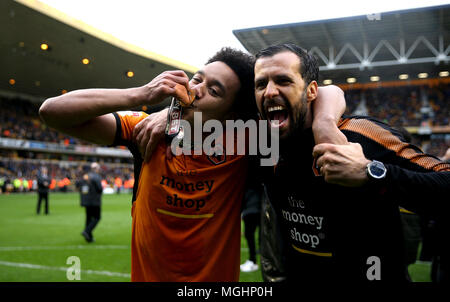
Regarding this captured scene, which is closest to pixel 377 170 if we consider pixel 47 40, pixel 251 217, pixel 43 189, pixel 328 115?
pixel 328 115

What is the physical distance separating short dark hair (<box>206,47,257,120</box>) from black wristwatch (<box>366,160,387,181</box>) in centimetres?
99

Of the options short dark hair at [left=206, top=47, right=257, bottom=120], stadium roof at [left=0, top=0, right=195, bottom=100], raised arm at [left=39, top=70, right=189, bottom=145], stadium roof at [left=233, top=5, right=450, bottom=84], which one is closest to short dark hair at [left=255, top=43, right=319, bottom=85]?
short dark hair at [left=206, top=47, right=257, bottom=120]

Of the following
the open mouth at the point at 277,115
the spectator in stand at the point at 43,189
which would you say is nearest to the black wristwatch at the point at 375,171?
the open mouth at the point at 277,115

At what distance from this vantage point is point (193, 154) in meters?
1.93

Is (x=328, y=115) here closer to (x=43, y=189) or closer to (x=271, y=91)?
(x=271, y=91)

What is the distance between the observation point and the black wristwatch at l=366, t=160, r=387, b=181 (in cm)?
138

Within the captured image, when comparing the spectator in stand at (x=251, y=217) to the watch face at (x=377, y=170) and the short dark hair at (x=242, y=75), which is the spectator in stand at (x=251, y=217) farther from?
the watch face at (x=377, y=170)

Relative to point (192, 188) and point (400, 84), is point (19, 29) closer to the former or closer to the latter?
→ point (192, 188)

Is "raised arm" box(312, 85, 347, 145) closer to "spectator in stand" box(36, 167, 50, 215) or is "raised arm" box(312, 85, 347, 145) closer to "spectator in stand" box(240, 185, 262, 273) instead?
"spectator in stand" box(240, 185, 262, 273)

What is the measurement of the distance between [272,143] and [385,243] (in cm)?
77

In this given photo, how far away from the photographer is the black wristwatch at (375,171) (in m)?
1.38

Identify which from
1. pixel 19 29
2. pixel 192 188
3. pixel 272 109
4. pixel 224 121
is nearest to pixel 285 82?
pixel 272 109

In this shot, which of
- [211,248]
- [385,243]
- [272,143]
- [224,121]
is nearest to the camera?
[385,243]

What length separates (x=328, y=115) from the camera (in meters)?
1.67
